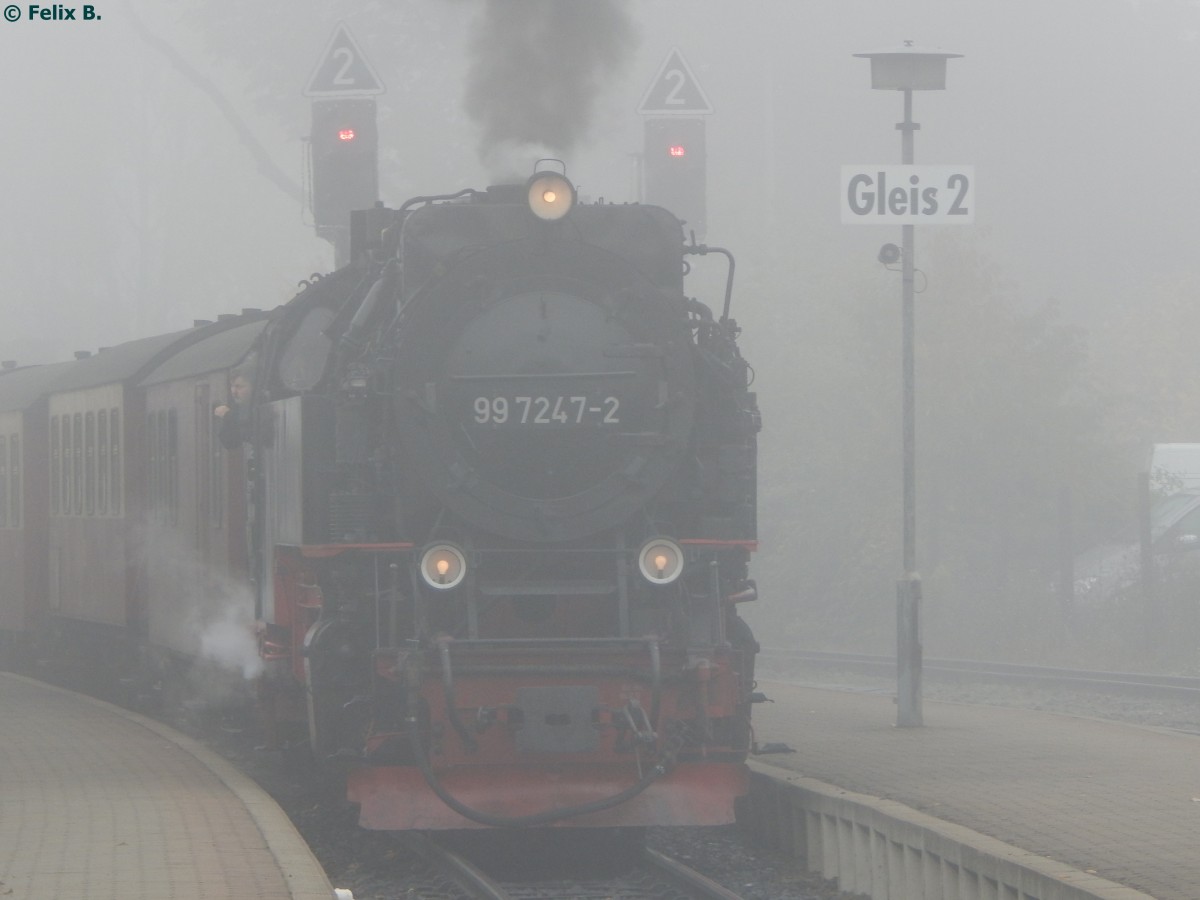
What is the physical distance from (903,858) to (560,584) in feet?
6.15

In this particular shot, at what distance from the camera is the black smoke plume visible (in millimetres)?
10961

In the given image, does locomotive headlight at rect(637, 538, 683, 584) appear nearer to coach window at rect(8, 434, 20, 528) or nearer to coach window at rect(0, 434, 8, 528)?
coach window at rect(8, 434, 20, 528)

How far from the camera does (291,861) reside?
22.3 feet

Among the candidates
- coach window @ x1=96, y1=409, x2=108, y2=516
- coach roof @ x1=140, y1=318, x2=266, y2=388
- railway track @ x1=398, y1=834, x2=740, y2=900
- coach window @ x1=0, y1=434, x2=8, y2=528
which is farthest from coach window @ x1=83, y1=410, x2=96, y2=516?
railway track @ x1=398, y1=834, x2=740, y2=900

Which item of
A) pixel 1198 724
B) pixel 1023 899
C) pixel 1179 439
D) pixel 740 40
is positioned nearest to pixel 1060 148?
pixel 740 40

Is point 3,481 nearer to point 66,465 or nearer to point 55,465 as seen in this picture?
point 55,465

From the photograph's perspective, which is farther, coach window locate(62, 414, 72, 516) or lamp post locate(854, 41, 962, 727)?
coach window locate(62, 414, 72, 516)

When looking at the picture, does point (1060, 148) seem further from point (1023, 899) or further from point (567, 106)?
point (1023, 899)

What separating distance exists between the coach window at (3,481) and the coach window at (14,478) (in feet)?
0.53

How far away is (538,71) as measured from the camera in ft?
37.2

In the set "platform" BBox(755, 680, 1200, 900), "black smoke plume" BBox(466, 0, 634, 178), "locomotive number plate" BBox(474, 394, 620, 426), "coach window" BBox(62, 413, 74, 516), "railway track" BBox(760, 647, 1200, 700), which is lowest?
"railway track" BBox(760, 647, 1200, 700)

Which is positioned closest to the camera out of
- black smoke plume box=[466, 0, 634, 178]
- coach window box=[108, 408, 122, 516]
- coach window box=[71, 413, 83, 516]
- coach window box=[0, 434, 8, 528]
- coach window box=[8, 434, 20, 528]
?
black smoke plume box=[466, 0, 634, 178]

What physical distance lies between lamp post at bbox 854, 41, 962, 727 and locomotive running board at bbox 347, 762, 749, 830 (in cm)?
340

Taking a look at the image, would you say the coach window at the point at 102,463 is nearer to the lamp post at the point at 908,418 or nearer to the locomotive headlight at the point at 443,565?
the lamp post at the point at 908,418
